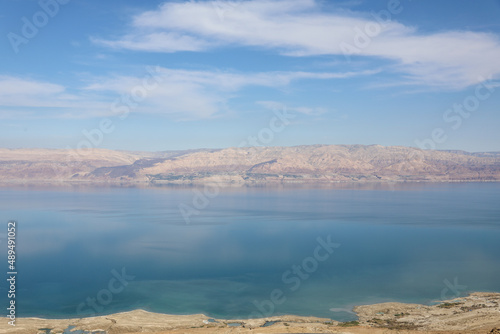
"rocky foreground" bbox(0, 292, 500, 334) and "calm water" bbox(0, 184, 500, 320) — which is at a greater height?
"calm water" bbox(0, 184, 500, 320)

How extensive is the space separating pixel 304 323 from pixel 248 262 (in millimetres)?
18678

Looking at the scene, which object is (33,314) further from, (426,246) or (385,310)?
(426,246)

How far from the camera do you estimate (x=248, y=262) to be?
147 ft

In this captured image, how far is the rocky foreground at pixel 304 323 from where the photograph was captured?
987 inches

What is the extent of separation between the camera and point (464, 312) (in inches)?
1096

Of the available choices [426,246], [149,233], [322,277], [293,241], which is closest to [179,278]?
[322,277]

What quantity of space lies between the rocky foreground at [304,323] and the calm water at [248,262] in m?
1.74

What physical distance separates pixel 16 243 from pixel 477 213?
88056mm

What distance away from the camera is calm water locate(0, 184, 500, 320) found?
31984 millimetres

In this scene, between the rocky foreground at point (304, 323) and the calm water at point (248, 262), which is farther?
the calm water at point (248, 262)

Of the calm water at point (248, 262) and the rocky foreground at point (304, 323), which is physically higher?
the calm water at point (248, 262)

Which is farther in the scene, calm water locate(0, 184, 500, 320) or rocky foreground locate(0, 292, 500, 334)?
calm water locate(0, 184, 500, 320)

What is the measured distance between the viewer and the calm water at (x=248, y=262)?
3198 centimetres

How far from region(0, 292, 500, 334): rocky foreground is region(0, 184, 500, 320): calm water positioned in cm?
174
